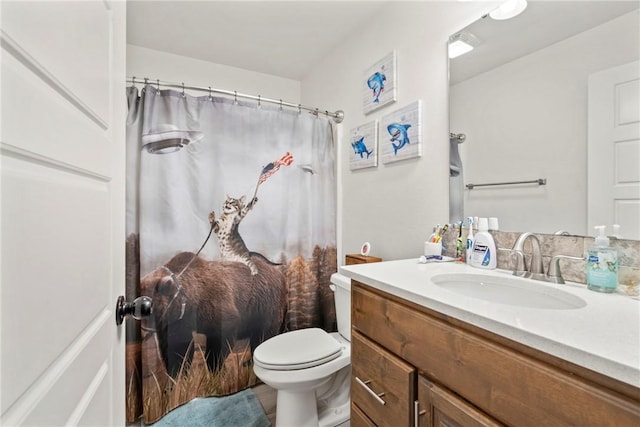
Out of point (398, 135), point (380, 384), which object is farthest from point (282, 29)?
point (380, 384)

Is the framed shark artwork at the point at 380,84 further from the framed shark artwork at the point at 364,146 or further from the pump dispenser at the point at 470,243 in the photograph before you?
the pump dispenser at the point at 470,243

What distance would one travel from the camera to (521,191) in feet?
3.45

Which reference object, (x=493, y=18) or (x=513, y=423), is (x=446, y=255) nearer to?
(x=513, y=423)

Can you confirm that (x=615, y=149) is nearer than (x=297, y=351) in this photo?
Yes

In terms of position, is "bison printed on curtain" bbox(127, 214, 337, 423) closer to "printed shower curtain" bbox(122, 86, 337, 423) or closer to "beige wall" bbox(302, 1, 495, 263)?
"printed shower curtain" bbox(122, 86, 337, 423)

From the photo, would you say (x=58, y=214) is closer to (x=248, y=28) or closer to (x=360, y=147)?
(x=360, y=147)

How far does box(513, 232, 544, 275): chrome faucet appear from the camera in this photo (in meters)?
0.96

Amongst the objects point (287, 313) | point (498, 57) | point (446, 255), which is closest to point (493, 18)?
point (498, 57)

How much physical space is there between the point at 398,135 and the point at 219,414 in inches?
70.6

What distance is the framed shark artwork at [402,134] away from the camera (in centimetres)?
142

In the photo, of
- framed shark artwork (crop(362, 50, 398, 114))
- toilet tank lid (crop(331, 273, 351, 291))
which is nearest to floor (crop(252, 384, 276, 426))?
toilet tank lid (crop(331, 273, 351, 291))

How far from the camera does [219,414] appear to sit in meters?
1.51

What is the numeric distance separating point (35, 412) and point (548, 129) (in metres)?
1.42

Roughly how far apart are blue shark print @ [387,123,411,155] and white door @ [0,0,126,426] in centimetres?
124
